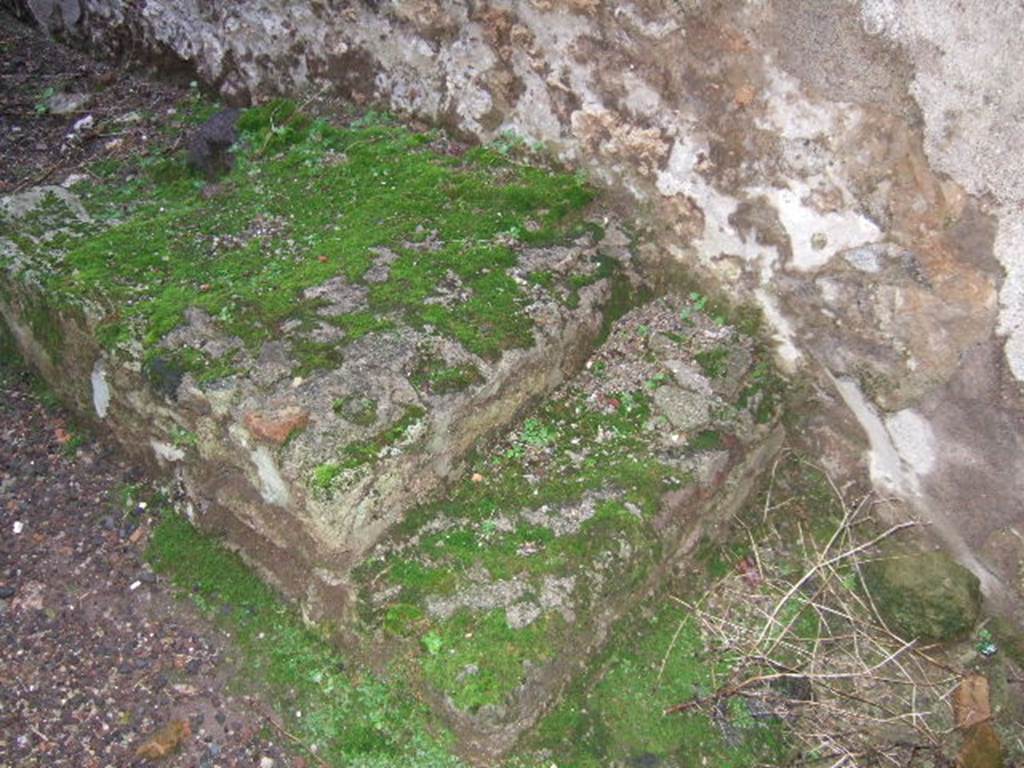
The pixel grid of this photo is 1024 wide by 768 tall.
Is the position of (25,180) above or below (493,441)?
below

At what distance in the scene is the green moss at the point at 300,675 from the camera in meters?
2.60

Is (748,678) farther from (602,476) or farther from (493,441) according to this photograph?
(493,441)

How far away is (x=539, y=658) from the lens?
256 cm

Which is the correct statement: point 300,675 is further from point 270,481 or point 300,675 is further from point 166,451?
point 166,451

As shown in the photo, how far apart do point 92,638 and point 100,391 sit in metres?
0.85

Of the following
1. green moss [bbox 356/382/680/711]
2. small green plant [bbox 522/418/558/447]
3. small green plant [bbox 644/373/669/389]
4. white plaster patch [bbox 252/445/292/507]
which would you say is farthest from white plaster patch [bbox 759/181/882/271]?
white plaster patch [bbox 252/445/292/507]

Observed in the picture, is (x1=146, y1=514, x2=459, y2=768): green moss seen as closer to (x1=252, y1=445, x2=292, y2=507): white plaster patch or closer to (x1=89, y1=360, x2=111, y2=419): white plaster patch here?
(x1=252, y1=445, x2=292, y2=507): white plaster patch

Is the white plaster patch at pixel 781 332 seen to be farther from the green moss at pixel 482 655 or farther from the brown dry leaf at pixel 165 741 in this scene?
the brown dry leaf at pixel 165 741

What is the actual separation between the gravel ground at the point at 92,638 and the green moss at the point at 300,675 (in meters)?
0.06

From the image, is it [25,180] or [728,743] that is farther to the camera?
[25,180]

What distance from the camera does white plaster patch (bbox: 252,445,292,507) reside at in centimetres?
274

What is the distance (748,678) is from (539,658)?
0.73 m

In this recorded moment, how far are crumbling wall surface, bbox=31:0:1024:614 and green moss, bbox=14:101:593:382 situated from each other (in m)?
0.31

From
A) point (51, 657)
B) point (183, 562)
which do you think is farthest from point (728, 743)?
point (51, 657)
